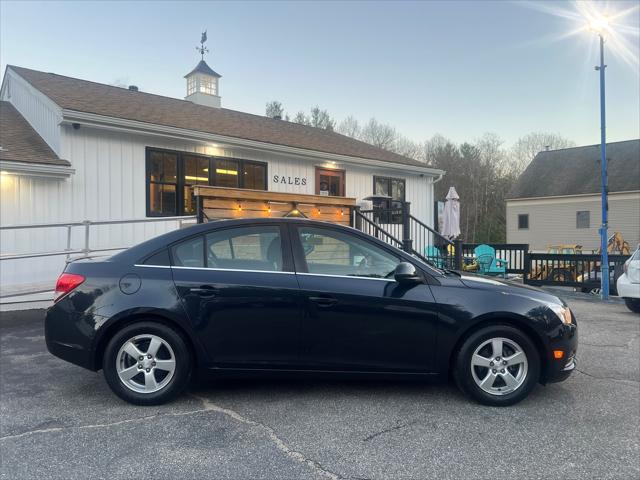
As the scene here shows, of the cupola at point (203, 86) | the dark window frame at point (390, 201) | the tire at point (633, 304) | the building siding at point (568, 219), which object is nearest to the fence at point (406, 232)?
the dark window frame at point (390, 201)

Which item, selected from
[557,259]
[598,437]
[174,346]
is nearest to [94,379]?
[174,346]

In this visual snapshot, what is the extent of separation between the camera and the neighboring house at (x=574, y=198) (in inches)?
1039

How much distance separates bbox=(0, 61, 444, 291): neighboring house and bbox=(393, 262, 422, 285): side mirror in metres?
6.77

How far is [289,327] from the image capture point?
11.4 feet

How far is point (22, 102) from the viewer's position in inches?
397

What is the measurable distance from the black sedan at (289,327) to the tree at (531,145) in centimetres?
4434

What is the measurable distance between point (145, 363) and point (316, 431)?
1.44 metres

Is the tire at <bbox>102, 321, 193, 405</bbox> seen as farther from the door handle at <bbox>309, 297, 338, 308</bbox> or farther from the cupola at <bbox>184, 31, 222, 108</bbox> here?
the cupola at <bbox>184, 31, 222, 108</bbox>

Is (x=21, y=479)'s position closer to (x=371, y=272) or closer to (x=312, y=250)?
(x=312, y=250)

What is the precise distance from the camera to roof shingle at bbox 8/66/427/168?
9086 millimetres

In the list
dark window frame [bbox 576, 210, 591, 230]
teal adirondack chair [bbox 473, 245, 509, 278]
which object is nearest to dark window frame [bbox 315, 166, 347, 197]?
teal adirondack chair [bbox 473, 245, 509, 278]

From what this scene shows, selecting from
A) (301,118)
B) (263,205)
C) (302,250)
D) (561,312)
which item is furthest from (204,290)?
(301,118)

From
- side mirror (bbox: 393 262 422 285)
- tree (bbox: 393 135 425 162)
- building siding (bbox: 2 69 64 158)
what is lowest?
side mirror (bbox: 393 262 422 285)

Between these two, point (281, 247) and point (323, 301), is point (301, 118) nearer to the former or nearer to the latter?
point (281, 247)
